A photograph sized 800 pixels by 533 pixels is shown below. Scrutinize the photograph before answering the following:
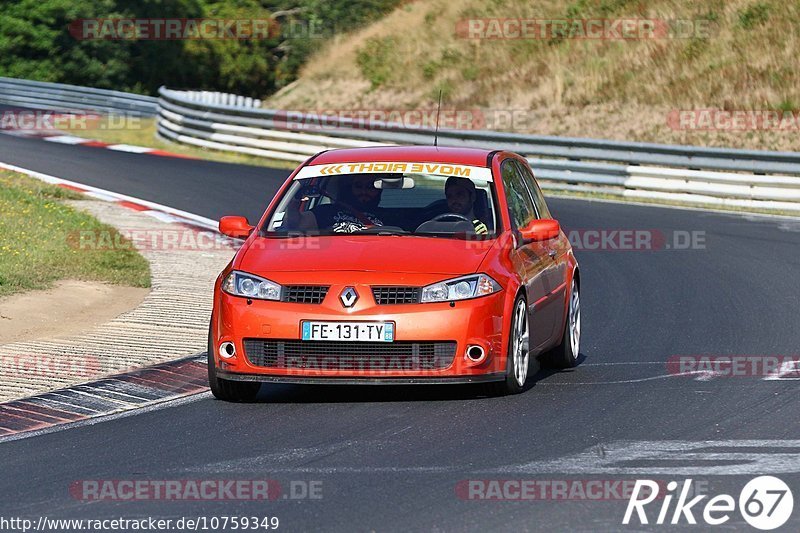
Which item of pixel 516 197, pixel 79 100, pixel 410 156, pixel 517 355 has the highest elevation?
pixel 410 156

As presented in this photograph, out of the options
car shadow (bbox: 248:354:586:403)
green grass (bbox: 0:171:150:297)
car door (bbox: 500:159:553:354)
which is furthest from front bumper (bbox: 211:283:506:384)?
green grass (bbox: 0:171:150:297)

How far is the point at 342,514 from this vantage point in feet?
20.9

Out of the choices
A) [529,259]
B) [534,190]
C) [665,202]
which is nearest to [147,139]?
[665,202]

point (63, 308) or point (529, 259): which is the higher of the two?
point (529, 259)

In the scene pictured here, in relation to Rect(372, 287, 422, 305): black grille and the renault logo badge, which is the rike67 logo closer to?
Rect(372, 287, 422, 305): black grille

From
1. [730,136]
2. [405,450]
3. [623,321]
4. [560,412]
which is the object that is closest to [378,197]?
[560,412]

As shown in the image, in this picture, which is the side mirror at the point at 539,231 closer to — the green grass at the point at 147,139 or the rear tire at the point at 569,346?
A: the rear tire at the point at 569,346

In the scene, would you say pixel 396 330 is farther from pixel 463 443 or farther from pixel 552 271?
pixel 552 271

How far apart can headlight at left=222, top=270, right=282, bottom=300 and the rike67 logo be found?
303cm

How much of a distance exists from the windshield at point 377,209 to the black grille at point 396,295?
0.87m

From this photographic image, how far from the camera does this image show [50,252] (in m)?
15.4

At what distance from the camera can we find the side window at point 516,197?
10.3m

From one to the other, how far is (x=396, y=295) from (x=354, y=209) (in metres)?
1.37

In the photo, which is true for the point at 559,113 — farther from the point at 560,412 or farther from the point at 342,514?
the point at 342,514
